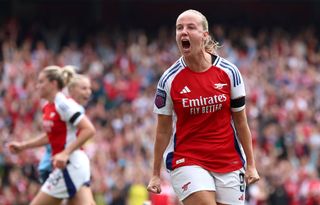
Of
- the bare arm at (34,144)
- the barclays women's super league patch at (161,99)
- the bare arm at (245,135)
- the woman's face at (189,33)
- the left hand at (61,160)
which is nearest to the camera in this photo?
the woman's face at (189,33)

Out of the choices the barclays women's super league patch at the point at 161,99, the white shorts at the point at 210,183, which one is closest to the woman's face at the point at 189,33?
the barclays women's super league patch at the point at 161,99

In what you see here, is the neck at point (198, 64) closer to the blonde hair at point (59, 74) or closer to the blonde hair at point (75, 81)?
the blonde hair at point (59, 74)

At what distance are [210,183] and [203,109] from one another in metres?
0.61

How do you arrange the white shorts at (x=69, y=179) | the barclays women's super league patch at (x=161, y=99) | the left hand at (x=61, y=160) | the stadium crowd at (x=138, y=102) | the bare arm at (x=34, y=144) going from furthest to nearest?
the stadium crowd at (x=138, y=102), the bare arm at (x=34, y=144), the white shorts at (x=69, y=179), the left hand at (x=61, y=160), the barclays women's super league patch at (x=161, y=99)

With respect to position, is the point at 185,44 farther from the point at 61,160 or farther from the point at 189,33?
the point at 61,160

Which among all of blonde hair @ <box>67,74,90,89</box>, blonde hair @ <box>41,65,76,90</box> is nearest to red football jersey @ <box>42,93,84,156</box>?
blonde hair @ <box>41,65,76,90</box>

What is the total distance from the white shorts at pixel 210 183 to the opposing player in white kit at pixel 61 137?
2254 mm

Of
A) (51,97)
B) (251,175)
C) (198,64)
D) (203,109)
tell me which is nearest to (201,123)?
(203,109)

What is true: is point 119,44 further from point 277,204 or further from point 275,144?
point 277,204

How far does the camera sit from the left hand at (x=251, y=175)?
8664 mm

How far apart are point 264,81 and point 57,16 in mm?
7900

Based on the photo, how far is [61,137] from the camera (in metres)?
10.8

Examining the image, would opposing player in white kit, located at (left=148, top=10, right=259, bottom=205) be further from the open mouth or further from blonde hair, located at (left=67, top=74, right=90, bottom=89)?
blonde hair, located at (left=67, top=74, right=90, bottom=89)

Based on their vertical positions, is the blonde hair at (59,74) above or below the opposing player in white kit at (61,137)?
above
